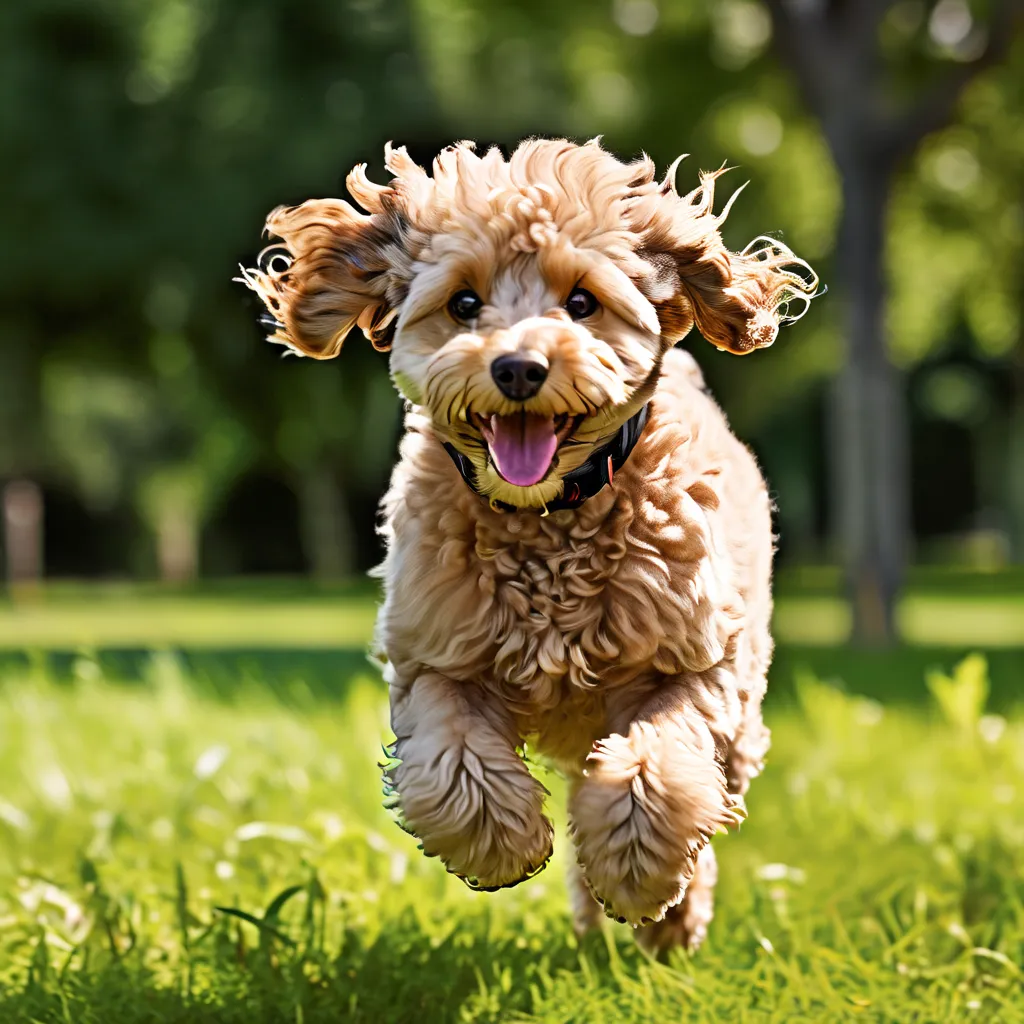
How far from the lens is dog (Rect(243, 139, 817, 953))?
2898mm

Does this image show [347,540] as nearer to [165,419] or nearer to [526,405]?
[165,419]

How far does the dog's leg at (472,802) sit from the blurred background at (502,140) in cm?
689

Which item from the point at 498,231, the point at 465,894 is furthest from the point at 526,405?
the point at 465,894

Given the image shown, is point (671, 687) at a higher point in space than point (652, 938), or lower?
higher

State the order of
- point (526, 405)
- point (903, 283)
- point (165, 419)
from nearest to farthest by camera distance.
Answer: point (526, 405), point (903, 283), point (165, 419)

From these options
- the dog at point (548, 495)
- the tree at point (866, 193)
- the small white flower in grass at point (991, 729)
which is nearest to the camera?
the dog at point (548, 495)

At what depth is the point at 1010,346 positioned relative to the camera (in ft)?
90.9

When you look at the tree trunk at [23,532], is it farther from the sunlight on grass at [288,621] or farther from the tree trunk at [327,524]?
the tree trunk at [327,524]

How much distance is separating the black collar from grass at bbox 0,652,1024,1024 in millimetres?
1152

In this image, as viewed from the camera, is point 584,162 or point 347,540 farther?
point 347,540

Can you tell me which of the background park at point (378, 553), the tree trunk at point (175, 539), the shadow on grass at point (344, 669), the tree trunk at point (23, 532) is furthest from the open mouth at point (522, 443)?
the tree trunk at point (175, 539)

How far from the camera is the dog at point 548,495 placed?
9.51 feet

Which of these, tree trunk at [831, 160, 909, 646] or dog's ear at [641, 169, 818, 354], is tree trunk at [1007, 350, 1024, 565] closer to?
tree trunk at [831, 160, 909, 646]

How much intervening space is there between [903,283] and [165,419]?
22091 millimetres
